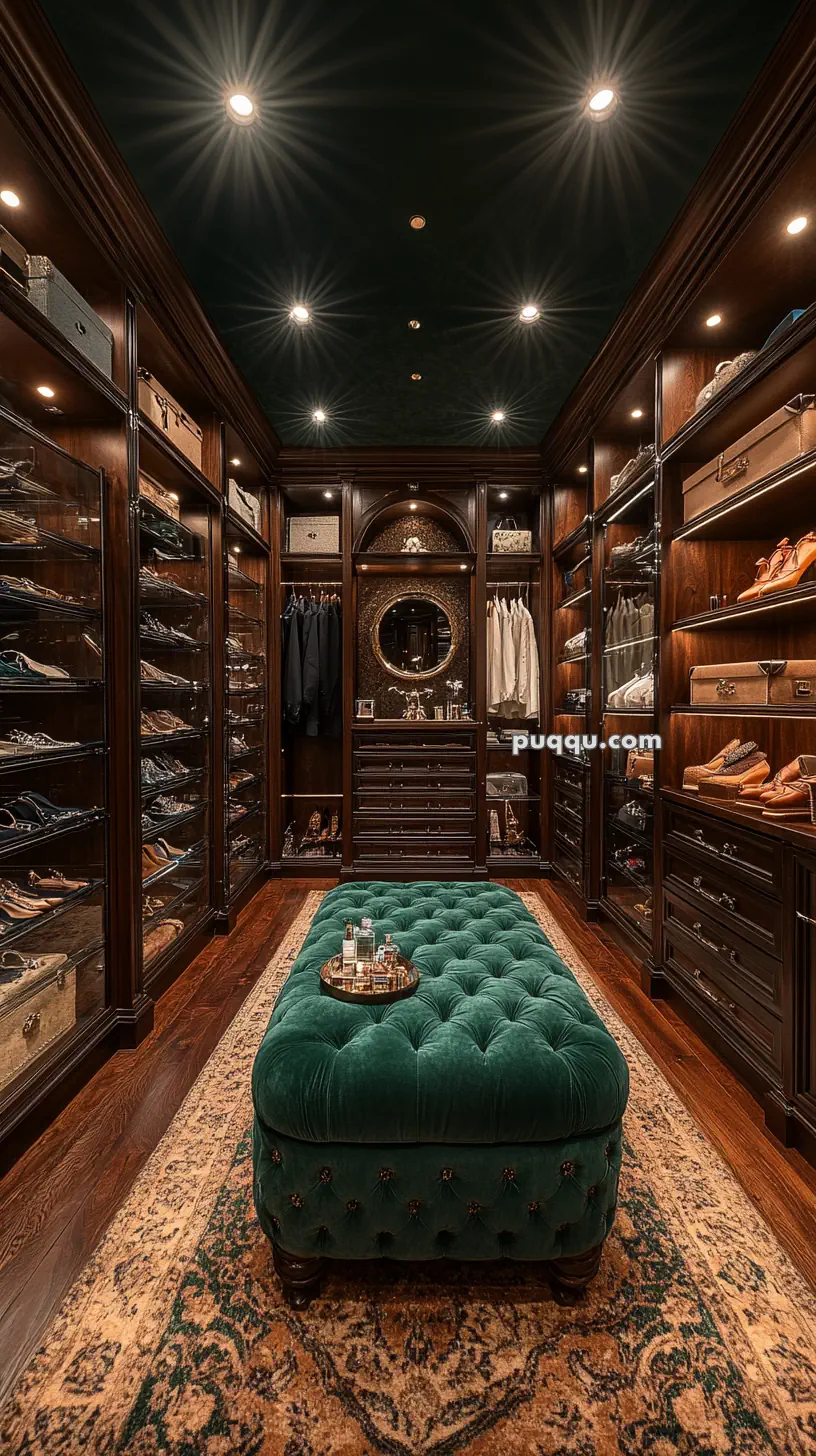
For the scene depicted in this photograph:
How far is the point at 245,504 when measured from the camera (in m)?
3.82

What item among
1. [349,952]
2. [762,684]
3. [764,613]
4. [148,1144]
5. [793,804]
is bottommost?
[148,1144]

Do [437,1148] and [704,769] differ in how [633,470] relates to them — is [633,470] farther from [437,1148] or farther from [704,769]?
[437,1148]

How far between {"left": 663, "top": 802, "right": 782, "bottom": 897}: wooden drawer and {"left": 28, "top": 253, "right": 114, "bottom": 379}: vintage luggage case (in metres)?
2.67

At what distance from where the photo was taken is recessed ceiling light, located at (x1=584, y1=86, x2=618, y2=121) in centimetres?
173

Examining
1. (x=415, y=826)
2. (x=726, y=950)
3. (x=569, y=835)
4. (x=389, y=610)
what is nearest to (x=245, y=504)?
(x=389, y=610)

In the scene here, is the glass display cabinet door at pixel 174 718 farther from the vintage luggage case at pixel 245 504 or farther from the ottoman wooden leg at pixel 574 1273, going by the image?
the ottoman wooden leg at pixel 574 1273

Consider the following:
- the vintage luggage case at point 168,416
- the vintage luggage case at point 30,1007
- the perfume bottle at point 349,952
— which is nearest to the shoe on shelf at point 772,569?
the perfume bottle at point 349,952

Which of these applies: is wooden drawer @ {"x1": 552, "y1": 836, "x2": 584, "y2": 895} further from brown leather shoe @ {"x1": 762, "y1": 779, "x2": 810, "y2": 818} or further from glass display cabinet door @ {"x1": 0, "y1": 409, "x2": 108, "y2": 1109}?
glass display cabinet door @ {"x1": 0, "y1": 409, "x2": 108, "y2": 1109}

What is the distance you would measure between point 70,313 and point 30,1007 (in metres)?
2.14

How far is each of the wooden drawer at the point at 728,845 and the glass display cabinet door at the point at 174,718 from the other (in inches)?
86.0

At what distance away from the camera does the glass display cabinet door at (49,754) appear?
1766 millimetres

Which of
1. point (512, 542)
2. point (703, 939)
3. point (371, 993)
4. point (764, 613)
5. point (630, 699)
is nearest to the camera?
point (371, 993)

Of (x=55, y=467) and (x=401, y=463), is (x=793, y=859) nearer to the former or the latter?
(x=55, y=467)

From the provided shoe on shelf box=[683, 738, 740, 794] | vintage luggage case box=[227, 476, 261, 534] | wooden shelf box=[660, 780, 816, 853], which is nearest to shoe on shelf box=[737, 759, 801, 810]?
wooden shelf box=[660, 780, 816, 853]
